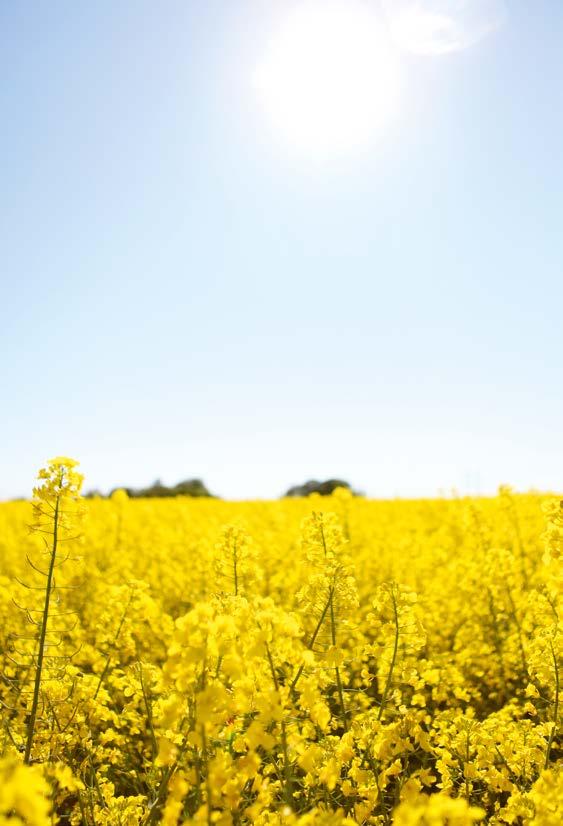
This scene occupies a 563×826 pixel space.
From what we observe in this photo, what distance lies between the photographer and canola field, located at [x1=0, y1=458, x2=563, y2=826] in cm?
151

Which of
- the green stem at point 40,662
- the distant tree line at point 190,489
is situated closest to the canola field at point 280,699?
the green stem at point 40,662

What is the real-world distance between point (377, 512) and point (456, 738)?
32.8ft

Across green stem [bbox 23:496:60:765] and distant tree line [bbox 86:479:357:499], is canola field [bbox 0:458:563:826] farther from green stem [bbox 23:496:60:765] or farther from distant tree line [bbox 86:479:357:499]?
distant tree line [bbox 86:479:357:499]

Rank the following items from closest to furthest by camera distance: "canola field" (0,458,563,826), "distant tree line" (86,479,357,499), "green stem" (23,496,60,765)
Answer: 1. "canola field" (0,458,563,826)
2. "green stem" (23,496,60,765)
3. "distant tree line" (86,479,357,499)

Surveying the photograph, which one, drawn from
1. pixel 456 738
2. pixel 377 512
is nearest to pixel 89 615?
pixel 456 738

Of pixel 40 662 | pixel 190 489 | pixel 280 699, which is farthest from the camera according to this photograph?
pixel 190 489

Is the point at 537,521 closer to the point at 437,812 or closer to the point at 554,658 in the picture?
the point at 554,658

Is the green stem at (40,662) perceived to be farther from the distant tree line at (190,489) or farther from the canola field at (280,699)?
the distant tree line at (190,489)

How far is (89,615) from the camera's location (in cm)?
541

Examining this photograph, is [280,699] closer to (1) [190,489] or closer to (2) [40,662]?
(2) [40,662]

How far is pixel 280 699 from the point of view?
5.12ft

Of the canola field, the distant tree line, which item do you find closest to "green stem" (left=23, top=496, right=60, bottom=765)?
the canola field

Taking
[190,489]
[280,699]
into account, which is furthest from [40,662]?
A: [190,489]

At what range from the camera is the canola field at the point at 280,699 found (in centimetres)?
151
